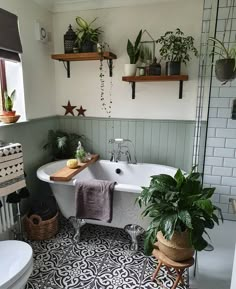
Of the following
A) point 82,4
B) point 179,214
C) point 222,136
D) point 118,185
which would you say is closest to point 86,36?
point 82,4

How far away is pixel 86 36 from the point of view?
100 inches

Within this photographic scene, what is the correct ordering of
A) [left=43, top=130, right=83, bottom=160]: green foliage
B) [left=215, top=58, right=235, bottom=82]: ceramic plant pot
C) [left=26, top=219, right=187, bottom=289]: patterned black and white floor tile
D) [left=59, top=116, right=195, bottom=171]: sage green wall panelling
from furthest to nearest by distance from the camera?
[left=43, top=130, right=83, bottom=160]: green foliage
[left=59, top=116, right=195, bottom=171]: sage green wall panelling
[left=26, top=219, right=187, bottom=289]: patterned black and white floor tile
[left=215, top=58, right=235, bottom=82]: ceramic plant pot

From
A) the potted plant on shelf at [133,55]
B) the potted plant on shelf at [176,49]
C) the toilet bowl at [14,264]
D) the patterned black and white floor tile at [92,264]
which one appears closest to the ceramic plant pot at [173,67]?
the potted plant on shelf at [176,49]

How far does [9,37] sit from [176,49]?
156 centimetres

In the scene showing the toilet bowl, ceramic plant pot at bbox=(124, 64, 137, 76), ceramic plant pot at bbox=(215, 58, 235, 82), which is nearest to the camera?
the toilet bowl

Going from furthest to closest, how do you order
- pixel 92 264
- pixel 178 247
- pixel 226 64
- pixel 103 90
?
pixel 103 90 < pixel 92 264 < pixel 226 64 < pixel 178 247

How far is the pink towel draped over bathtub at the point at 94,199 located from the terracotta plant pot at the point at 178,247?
1.97 ft

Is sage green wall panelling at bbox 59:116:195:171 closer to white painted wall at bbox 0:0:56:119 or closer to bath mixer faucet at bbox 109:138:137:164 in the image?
bath mixer faucet at bbox 109:138:137:164

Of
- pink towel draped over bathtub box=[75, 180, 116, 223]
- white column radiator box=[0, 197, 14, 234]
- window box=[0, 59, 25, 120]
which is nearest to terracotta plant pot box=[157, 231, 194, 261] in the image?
pink towel draped over bathtub box=[75, 180, 116, 223]

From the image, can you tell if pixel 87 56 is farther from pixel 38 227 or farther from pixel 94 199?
pixel 38 227

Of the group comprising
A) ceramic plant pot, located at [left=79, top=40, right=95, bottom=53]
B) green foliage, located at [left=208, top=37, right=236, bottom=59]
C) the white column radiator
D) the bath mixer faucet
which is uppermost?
ceramic plant pot, located at [left=79, top=40, right=95, bottom=53]

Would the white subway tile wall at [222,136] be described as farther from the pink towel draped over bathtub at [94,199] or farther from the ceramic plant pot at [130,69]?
the pink towel draped over bathtub at [94,199]

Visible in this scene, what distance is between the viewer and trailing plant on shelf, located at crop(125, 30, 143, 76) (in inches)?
96.0

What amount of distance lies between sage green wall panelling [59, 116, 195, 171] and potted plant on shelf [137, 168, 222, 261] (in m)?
1.05
